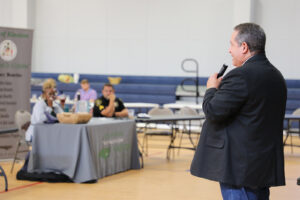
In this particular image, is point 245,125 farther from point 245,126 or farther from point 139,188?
point 139,188

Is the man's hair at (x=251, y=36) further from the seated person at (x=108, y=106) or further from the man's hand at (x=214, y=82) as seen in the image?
the seated person at (x=108, y=106)

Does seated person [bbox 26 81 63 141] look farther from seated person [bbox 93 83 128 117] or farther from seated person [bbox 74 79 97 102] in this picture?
seated person [bbox 74 79 97 102]

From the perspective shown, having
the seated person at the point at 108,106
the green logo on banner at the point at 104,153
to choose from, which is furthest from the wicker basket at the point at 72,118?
the seated person at the point at 108,106

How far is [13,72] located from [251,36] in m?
5.57

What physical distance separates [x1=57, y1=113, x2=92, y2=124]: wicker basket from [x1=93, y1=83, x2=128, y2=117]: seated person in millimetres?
1282

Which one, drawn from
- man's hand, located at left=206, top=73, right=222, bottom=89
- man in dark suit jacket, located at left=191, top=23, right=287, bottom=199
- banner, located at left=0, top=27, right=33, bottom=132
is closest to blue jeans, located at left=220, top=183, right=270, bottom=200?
man in dark suit jacket, located at left=191, top=23, right=287, bottom=199

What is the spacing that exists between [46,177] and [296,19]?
8536 mm

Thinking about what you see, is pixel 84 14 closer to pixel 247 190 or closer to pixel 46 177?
pixel 46 177

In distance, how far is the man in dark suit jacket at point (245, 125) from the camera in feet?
7.97

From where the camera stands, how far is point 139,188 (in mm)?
5898

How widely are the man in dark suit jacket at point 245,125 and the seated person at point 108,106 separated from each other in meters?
5.04

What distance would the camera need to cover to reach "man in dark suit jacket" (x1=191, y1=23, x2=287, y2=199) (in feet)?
7.97

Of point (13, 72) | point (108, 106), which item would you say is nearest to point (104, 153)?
point (108, 106)

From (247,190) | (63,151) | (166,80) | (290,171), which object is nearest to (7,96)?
(63,151)
